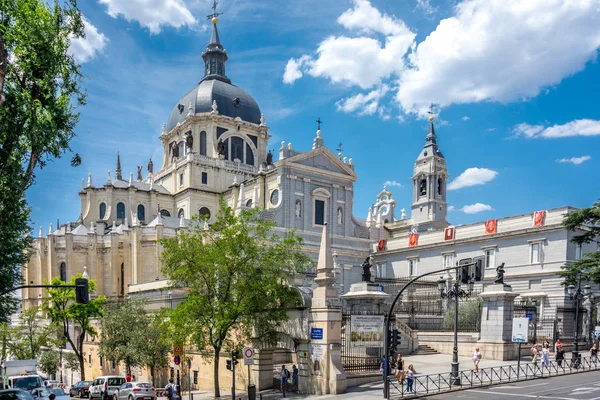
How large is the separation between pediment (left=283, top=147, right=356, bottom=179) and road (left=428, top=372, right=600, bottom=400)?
3880 cm

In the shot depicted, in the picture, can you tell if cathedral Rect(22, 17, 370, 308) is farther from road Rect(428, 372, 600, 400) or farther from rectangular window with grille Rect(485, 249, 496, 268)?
road Rect(428, 372, 600, 400)

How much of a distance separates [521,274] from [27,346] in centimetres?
4749

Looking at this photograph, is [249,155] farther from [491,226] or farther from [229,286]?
[229,286]

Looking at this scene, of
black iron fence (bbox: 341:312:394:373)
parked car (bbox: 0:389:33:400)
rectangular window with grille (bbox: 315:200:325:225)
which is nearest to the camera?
parked car (bbox: 0:389:33:400)

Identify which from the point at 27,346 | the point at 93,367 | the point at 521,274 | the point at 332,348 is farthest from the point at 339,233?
the point at 332,348

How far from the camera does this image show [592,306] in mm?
38906

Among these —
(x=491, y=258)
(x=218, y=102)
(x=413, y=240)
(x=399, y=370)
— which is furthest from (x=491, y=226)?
(x=218, y=102)

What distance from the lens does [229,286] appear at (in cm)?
A: 2570

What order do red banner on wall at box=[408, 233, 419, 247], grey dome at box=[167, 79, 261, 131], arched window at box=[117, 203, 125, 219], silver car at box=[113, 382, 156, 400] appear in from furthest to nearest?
grey dome at box=[167, 79, 261, 131], arched window at box=[117, 203, 125, 219], red banner on wall at box=[408, 233, 419, 247], silver car at box=[113, 382, 156, 400]

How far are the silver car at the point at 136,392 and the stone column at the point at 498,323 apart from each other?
Result: 18793 mm

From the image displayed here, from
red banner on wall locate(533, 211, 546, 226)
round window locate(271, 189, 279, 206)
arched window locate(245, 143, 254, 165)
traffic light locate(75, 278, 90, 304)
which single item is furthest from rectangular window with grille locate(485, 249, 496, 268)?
traffic light locate(75, 278, 90, 304)

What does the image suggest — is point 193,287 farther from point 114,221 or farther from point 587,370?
point 114,221

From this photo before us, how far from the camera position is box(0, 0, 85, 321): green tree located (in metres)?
17.9

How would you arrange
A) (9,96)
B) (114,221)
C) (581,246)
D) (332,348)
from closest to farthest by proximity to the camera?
(9,96) → (332,348) → (581,246) → (114,221)
